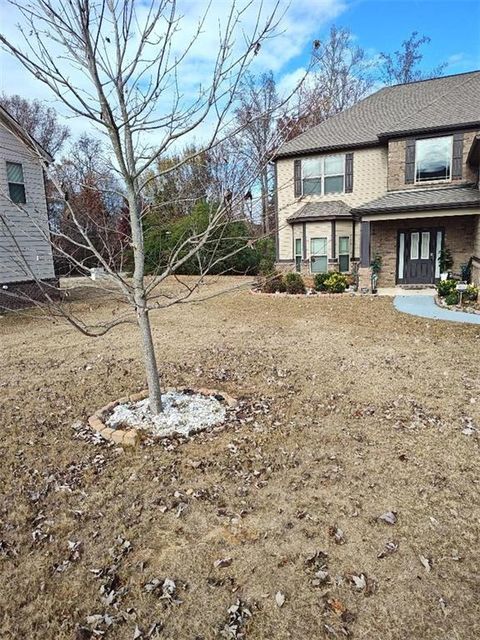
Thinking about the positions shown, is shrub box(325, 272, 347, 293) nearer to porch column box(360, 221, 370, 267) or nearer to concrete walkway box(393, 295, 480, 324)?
porch column box(360, 221, 370, 267)

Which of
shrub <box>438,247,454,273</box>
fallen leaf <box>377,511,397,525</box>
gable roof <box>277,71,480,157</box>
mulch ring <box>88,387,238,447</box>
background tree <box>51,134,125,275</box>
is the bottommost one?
fallen leaf <box>377,511,397,525</box>

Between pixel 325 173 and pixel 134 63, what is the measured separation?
14553mm

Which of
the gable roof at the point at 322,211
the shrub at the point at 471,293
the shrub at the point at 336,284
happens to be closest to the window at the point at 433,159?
the gable roof at the point at 322,211

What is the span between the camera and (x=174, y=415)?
4.93 metres

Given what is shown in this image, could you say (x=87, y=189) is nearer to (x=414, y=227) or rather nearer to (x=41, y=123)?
(x=414, y=227)

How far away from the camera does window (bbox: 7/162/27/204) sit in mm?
12923

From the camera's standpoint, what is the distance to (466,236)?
48.8 feet

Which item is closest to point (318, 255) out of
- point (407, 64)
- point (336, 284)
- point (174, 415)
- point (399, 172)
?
point (336, 284)

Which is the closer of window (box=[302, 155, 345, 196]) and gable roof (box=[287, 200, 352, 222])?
gable roof (box=[287, 200, 352, 222])

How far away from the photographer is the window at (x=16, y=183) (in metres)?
12.9

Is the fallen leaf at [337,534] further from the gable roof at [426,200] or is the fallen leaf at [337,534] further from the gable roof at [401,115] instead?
the gable roof at [401,115]

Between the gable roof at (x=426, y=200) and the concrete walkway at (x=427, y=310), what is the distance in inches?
120

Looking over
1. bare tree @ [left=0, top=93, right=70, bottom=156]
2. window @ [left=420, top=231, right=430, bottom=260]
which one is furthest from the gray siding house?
bare tree @ [left=0, top=93, right=70, bottom=156]

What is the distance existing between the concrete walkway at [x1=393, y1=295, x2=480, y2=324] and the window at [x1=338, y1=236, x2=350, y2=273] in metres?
3.89
